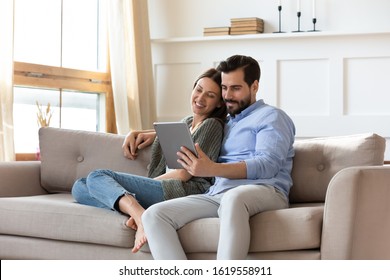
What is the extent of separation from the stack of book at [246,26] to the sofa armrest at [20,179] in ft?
8.11

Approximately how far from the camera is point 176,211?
2756 mm

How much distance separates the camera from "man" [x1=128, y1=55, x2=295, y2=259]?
103 inches

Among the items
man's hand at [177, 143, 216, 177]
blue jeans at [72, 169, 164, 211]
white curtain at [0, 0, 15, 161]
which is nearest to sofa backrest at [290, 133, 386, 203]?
man's hand at [177, 143, 216, 177]

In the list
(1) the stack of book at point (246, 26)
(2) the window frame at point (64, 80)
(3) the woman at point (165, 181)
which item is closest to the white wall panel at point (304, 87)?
(1) the stack of book at point (246, 26)

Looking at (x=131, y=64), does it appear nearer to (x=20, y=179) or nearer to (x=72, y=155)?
(x=72, y=155)

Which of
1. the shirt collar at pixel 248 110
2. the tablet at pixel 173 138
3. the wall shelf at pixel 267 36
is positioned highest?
the wall shelf at pixel 267 36

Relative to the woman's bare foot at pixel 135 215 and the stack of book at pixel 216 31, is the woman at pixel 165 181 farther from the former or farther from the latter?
the stack of book at pixel 216 31

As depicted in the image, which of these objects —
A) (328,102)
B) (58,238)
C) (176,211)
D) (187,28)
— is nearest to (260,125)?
(176,211)

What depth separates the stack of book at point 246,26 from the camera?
568 centimetres

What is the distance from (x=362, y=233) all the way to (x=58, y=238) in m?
1.22

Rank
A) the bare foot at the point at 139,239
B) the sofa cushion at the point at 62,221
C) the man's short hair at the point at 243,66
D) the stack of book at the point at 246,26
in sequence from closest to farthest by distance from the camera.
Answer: the bare foot at the point at 139,239 < the sofa cushion at the point at 62,221 < the man's short hair at the point at 243,66 < the stack of book at the point at 246,26

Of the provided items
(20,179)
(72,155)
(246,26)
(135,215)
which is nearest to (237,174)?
(135,215)

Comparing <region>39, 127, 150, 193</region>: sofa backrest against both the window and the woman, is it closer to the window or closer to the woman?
the woman

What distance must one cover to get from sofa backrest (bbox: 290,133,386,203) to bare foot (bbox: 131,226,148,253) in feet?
2.32
